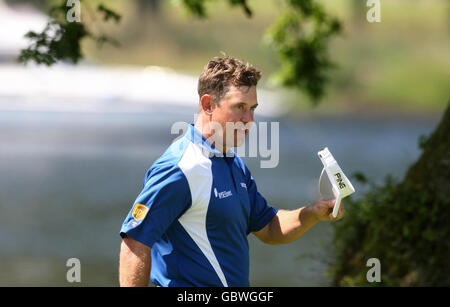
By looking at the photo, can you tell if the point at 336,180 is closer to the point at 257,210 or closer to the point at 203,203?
the point at 257,210

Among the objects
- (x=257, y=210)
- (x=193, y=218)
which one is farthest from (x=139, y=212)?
(x=257, y=210)

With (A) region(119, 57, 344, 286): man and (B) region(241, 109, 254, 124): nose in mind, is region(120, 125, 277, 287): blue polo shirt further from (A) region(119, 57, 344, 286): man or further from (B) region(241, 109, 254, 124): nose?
(B) region(241, 109, 254, 124): nose

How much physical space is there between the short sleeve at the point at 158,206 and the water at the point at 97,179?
6795 millimetres

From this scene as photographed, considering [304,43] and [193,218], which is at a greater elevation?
[304,43]

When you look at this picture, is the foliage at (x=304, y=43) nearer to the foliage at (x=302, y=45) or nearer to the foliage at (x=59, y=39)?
the foliage at (x=302, y=45)

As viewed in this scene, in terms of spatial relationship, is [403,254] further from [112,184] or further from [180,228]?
[112,184]

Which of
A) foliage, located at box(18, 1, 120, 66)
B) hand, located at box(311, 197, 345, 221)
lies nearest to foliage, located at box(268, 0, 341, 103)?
foliage, located at box(18, 1, 120, 66)

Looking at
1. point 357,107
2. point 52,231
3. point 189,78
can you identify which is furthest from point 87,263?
point 357,107

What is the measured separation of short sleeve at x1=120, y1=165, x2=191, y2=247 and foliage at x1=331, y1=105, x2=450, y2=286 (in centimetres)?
296

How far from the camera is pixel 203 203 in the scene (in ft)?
10.1

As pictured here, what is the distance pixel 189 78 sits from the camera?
706 inches

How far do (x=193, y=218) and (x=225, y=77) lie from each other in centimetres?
66

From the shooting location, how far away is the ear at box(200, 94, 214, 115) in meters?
3.22

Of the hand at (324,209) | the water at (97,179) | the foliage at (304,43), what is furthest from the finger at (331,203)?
the water at (97,179)
